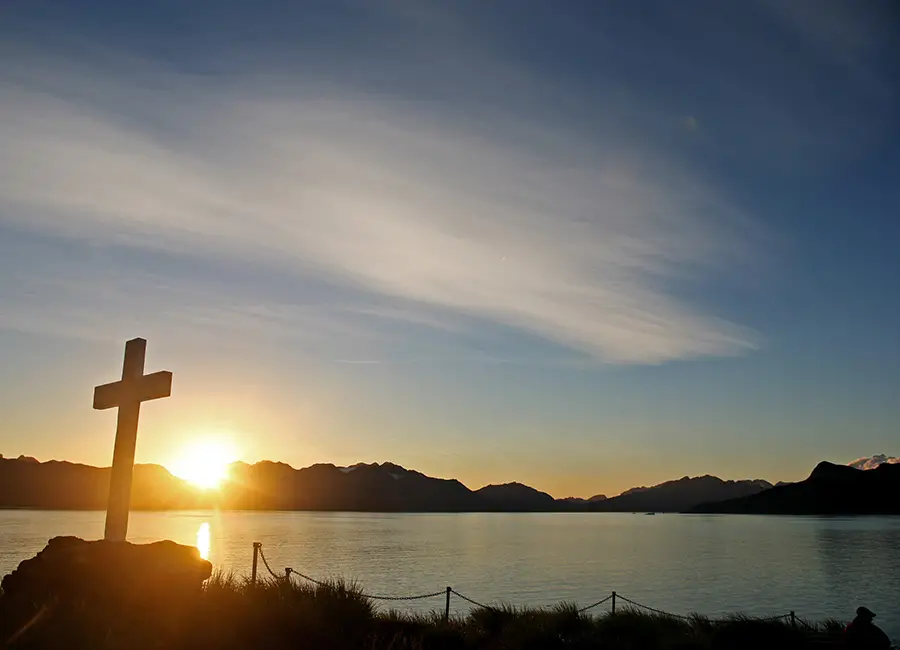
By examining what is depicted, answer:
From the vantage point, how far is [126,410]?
41.8ft

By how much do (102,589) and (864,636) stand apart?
11.6 metres

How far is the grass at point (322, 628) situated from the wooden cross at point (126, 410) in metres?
1.90


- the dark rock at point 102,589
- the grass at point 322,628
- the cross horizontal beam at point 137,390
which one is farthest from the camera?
the cross horizontal beam at point 137,390

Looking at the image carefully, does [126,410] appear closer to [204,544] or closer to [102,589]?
[102,589]

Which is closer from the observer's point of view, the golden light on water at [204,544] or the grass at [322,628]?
the grass at [322,628]

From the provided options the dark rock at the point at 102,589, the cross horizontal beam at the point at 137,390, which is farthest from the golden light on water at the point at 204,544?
the dark rock at the point at 102,589

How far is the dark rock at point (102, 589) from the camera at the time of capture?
9633 mm

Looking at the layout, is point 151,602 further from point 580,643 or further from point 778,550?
point 778,550

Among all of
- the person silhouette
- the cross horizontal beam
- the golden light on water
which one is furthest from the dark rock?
the golden light on water

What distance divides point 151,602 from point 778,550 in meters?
96.2

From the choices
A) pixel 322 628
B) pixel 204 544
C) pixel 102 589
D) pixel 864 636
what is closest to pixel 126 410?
pixel 102 589

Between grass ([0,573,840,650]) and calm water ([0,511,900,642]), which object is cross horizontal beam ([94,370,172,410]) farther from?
calm water ([0,511,900,642])

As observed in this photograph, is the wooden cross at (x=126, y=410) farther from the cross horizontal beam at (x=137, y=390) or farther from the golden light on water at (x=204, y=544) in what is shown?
the golden light on water at (x=204, y=544)

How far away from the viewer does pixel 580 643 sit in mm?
15125
